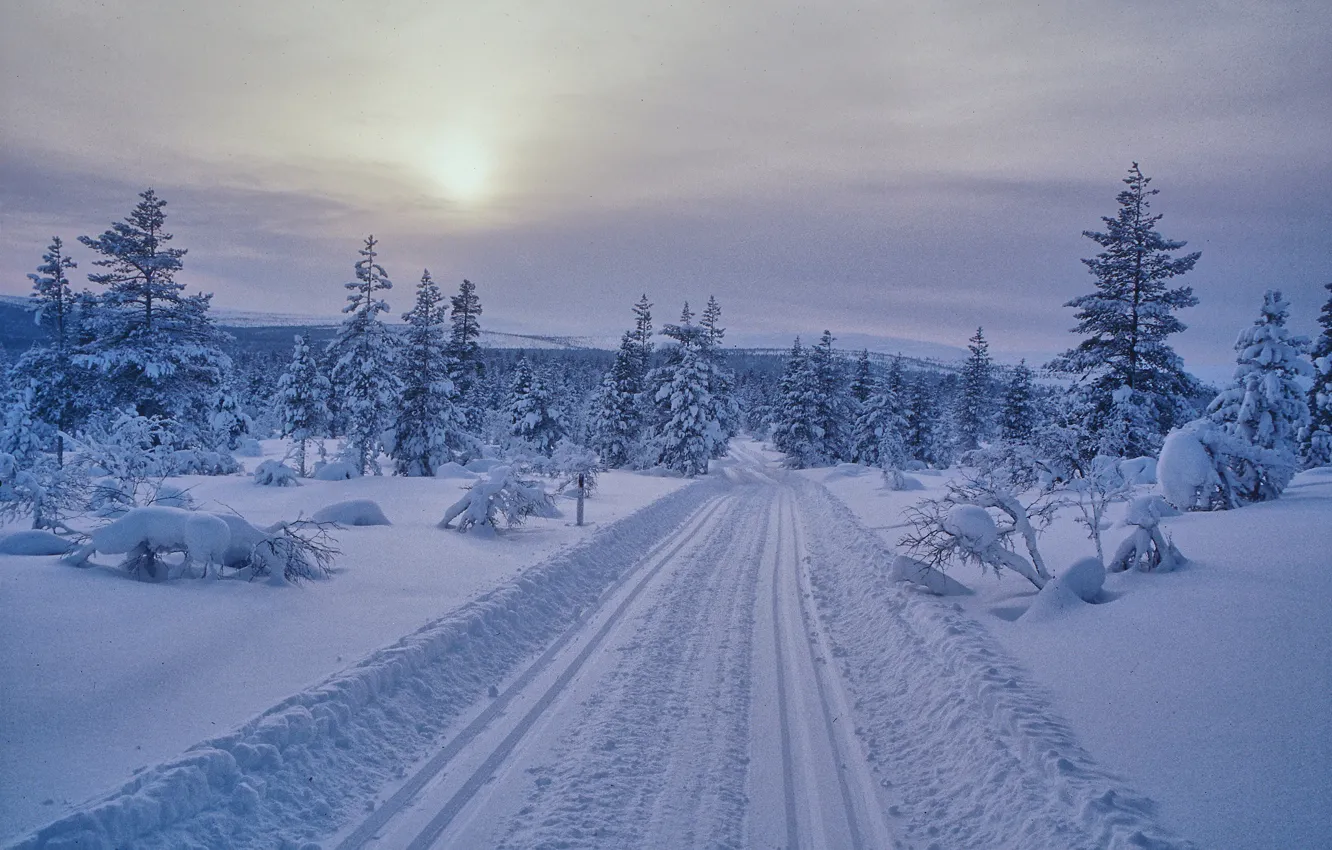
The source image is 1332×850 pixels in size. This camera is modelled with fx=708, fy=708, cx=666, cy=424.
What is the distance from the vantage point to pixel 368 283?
35.0m

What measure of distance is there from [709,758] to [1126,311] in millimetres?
24219

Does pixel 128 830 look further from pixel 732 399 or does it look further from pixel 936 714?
pixel 732 399

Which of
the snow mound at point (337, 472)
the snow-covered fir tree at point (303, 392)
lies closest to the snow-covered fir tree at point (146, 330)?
the snow mound at point (337, 472)

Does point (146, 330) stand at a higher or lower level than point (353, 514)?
higher

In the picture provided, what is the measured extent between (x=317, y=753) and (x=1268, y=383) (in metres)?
22.6

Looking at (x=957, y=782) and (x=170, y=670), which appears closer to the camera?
(x=957, y=782)

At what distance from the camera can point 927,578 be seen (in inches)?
416

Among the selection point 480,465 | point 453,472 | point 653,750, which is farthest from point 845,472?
point 653,750

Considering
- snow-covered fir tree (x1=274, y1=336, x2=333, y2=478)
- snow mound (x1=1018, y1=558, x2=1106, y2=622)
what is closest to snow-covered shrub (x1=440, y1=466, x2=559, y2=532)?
snow mound (x1=1018, y1=558, x2=1106, y2=622)

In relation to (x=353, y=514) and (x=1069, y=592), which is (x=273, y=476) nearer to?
(x=353, y=514)

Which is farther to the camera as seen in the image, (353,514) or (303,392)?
(303,392)

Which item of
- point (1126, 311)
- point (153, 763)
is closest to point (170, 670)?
point (153, 763)

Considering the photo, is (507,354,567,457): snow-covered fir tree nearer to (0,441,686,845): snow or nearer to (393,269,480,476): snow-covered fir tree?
(393,269,480,476): snow-covered fir tree

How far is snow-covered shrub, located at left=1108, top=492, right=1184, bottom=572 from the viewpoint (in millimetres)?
9430
